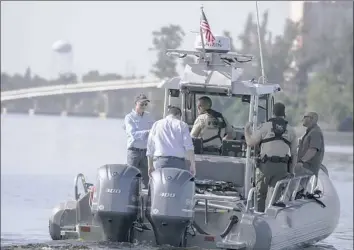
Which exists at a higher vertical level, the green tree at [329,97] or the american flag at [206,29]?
the american flag at [206,29]

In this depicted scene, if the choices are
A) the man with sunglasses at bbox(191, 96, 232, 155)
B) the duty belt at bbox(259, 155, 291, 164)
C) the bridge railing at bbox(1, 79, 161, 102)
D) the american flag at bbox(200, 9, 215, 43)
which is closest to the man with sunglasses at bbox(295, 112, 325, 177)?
the man with sunglasses at bbox(191, 96, 232, 155)

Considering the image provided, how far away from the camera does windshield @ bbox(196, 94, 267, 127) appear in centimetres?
1911

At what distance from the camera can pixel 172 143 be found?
16.5 m

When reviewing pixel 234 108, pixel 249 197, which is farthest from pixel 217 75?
pixel 249 197

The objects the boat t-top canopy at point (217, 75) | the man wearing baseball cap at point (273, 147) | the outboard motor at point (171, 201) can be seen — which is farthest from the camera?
the boat t-top canopy at point (217, 75)

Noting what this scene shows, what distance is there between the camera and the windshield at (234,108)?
Answer: 1911cm

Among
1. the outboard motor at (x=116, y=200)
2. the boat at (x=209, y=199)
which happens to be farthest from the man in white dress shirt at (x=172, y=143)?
the outboard motor at (x=116, y=200)

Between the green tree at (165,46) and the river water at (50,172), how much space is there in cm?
420

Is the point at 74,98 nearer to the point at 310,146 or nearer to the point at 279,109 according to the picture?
the point at 310,146

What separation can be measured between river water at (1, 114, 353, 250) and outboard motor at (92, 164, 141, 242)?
445cm

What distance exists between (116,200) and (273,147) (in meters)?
2.61

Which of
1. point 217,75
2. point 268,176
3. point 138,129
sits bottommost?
point 268,176

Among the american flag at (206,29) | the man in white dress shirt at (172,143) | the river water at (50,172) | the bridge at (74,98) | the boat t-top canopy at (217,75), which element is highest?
the american flag at (206,29)

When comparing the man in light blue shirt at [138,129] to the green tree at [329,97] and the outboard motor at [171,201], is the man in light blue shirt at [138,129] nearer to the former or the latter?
the outboard motor at [171,201]
